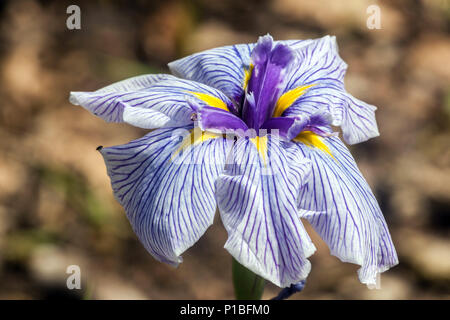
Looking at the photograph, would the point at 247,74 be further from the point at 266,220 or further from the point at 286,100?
the point at 266,220

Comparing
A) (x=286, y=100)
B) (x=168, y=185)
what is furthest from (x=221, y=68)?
(x=168, y=185)

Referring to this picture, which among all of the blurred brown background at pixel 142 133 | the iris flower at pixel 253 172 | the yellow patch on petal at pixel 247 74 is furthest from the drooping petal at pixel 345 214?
the blurred brown background at pixel 142 133

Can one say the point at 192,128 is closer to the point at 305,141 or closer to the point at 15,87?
the point at 305,141

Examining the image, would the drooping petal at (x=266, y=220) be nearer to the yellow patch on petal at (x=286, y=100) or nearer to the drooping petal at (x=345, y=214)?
the drooping petal at (x=345, y=214)

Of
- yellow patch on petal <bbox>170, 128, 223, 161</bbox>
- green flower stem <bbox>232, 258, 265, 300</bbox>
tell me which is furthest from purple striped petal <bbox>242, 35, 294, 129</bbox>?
green flower stem <bbox>232, 258, 265, 300</bbox>

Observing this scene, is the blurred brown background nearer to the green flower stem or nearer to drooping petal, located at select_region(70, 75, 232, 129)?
the green flower stem
